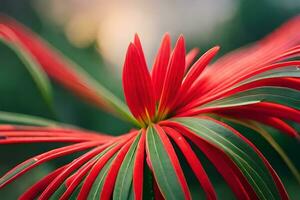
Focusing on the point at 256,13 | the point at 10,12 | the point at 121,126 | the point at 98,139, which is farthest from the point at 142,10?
the point at 98,139

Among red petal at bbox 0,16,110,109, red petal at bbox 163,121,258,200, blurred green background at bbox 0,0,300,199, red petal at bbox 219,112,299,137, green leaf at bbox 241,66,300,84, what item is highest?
blurred green background at bbox 0,0,300,199

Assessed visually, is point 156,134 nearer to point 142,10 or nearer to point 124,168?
point 124,168

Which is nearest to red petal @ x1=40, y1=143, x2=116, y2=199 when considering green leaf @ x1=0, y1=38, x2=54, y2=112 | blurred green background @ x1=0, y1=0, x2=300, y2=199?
green leaf @ x1=0, y1=38, x2=54, y2=112

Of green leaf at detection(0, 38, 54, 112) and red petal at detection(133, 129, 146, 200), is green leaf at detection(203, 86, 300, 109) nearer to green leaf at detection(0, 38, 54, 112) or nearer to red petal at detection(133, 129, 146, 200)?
red petal at detection(133, 129, 146, 200)

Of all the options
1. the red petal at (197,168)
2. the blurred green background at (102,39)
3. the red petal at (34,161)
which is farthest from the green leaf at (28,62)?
the blurred green background at (102,39)

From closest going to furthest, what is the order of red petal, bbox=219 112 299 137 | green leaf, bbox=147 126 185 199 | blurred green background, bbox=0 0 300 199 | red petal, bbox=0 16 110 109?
green leaf, bbox=147 126 185 199 → red petal, bbox=219 112 299 137 → red petal, bbox=0 16 110 109 → blurred green background, bbox=0 0 300 199

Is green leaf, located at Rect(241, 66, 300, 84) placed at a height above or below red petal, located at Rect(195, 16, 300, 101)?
below

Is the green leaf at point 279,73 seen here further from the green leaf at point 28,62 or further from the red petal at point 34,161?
the green leaf at point 28,62
